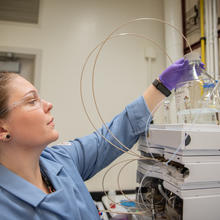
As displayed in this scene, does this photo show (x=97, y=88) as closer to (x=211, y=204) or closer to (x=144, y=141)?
(x=144, y=141)

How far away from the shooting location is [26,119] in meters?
0.66

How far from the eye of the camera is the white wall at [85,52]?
74.6 inches

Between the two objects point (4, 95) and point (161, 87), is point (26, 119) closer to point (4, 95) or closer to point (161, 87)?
point (4, 95)

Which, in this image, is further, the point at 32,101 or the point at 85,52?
the point at 85,52

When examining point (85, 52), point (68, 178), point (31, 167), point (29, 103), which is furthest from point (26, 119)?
point (85, 52)

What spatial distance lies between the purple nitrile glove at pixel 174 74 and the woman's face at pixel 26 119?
2.12ft

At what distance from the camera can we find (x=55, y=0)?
6.44 feet

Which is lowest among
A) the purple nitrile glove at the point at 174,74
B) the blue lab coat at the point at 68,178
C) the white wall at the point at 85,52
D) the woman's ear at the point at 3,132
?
the blue lab coat at the point at 68,178

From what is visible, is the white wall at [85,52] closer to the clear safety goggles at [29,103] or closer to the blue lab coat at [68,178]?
the blue lab coat at [68,178]

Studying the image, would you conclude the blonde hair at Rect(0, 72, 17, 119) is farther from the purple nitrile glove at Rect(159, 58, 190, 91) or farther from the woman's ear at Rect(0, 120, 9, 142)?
the purple nitrile glove at Rect(159, 58, 190, 91)

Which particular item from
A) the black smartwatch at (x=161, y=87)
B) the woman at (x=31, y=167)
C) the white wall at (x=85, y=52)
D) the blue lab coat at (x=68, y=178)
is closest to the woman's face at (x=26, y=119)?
the woman at (x=31, y=167)

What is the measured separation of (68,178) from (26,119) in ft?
1.02

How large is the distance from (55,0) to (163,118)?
1.67 metres

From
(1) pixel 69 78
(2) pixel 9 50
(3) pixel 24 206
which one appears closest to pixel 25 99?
(3) pixel 24 206
